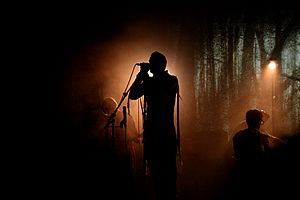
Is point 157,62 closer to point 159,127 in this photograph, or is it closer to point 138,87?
point 138,87

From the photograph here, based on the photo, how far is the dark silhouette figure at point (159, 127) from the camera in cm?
451

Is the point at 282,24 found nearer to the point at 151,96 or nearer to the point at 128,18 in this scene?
the point at 128,18

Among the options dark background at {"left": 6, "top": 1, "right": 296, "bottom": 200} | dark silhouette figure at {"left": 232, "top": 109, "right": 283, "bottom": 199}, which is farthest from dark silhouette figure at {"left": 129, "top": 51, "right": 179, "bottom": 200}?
dark background at {"left": 6, "top": 1, "right": 296, "bottom": 200}

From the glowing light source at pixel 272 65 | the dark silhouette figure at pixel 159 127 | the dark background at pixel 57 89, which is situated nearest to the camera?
the dark silhouette figure at pixel 159 127

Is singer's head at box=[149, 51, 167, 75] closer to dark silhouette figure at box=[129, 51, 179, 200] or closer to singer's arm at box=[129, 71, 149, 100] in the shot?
dark silhouette figure at box=[129, 51, 179, 200]

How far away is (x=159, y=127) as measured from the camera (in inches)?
178

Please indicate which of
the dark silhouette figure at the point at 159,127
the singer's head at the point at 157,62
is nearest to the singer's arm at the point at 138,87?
the dark silhouette figure at the point at 159,127

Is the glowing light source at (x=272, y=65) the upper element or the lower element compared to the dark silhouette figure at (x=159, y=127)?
upper

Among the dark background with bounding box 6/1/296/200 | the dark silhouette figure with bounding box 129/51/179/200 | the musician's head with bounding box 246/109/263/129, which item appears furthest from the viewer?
the dark background with bounding box 6/1/296/200

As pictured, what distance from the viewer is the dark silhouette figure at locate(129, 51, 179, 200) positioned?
14.8 feet

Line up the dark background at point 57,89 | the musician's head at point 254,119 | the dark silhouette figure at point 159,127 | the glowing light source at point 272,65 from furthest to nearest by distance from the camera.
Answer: the glowing light source at point 272,65 < the dark background at point 57,89 < the musician's head at point 254,119 < the dark silhouette figure at point 159,127

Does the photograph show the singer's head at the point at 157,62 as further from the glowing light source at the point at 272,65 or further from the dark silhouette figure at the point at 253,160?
the glowing light source at the point at 272,65

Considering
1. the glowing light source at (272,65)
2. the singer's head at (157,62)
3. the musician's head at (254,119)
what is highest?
the glowing light source at (272,65)

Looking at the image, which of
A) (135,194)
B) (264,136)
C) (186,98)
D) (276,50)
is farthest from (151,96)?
(276,50)
